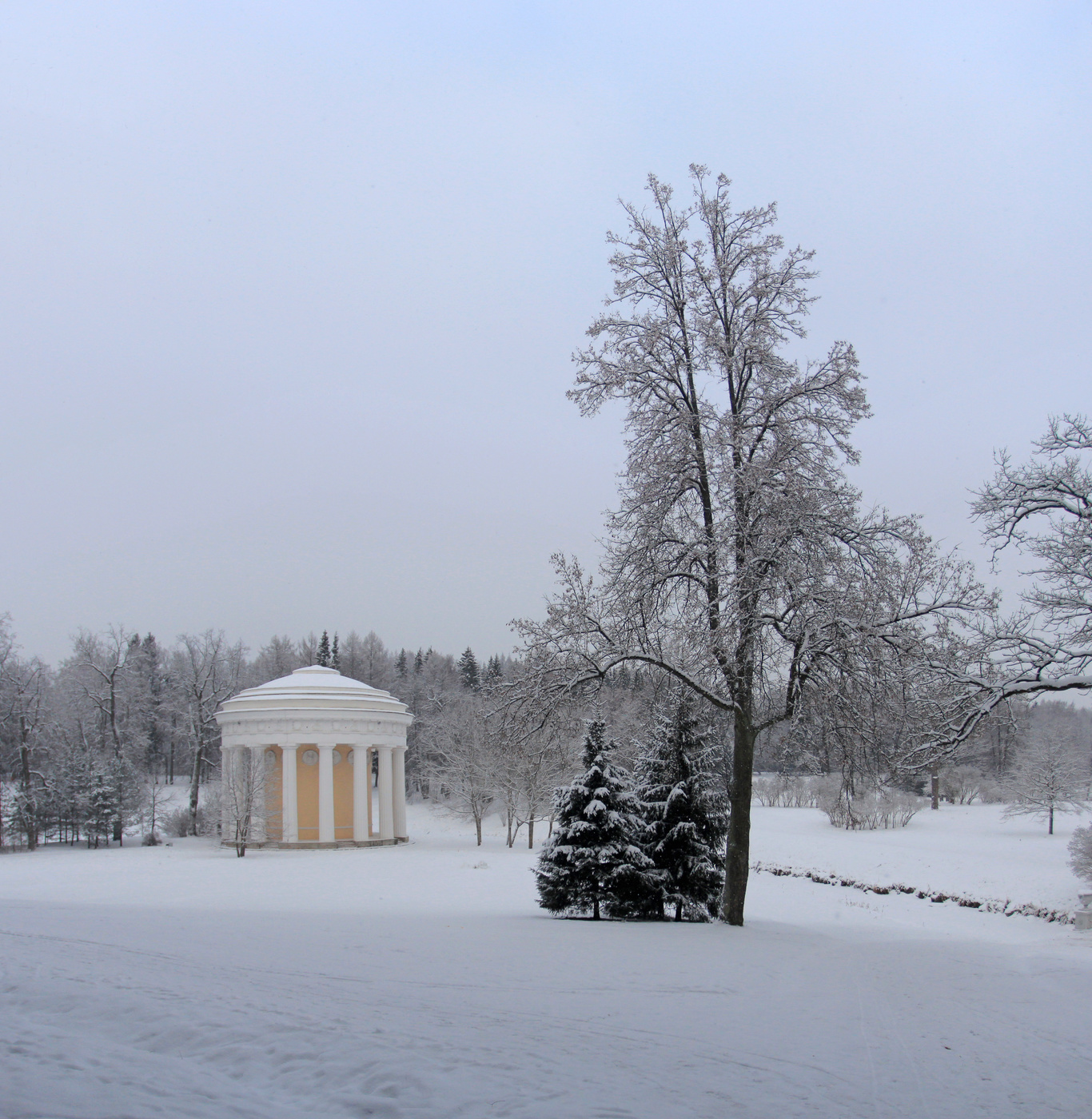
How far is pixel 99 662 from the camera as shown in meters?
67.8

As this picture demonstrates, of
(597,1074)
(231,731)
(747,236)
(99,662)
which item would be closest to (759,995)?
(597,1074)

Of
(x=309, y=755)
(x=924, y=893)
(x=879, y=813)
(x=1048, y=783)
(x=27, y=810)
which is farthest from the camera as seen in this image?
(x=879, y=813)

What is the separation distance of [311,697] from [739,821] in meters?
32.1

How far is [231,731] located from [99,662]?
30631 millimetres

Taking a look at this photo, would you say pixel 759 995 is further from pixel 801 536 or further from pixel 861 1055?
pixel 801 536

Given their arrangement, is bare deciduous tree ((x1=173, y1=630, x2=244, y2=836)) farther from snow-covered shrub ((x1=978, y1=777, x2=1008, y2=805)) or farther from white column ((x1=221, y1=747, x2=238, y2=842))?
snow-covered shrub ((x1=978, y1=777, x2=1008, y2=805))

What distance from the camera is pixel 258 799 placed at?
4006 centimetres

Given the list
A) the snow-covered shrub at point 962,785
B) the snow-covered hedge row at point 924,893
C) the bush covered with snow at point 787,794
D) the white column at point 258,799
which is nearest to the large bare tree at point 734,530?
the snow-covered hedge row at point 924,893

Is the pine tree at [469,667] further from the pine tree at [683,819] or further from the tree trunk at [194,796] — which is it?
the pine tree at [683,819]

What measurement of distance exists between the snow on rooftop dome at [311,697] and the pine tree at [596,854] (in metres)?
27.6

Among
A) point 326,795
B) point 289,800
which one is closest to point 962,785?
point 326,795

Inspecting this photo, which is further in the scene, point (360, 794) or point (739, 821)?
point (360, 794)

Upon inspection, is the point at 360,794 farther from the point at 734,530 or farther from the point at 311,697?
the point at 734,530

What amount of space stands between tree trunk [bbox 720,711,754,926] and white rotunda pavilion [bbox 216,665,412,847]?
30061 millimetres
